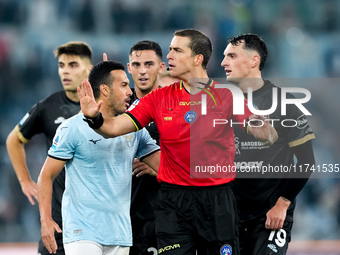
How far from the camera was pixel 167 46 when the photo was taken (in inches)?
622

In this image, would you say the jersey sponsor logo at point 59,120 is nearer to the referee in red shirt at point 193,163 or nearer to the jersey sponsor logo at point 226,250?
the referee in red shirt at point 193,163

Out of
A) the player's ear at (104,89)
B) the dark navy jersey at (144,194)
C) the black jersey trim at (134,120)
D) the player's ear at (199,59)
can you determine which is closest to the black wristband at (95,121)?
the black jersey trim at (134,120)

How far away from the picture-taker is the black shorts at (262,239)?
232 inches

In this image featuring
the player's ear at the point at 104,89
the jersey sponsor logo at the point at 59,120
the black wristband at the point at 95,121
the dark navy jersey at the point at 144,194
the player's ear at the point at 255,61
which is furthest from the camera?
the jersey sponsor logo at the point at 59,120

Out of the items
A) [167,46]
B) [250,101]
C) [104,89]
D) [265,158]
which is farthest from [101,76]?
[167,46]

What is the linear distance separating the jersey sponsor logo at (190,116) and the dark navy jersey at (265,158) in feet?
3.13

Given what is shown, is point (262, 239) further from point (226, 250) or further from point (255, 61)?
point (255, 61)

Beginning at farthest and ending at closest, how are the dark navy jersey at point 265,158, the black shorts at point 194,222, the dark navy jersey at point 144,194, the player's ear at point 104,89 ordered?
the dark navy jersey at point 144,194
the dark navy jersey at point 265,158
the player's ear at point 104,89
the black shorts at point 194,222

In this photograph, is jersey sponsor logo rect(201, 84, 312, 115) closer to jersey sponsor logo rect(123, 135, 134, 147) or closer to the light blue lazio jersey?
jersey sponsor logo rect(123, 135, 134, 147)

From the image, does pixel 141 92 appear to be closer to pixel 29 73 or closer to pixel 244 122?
pixel 244 122

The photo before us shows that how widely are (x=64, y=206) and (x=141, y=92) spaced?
166 centimetres

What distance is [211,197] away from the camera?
4.96 metres

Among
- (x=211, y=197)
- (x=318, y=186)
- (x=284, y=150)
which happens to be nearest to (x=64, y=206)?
(x=211, y=197)

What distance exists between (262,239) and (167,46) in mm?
10395
